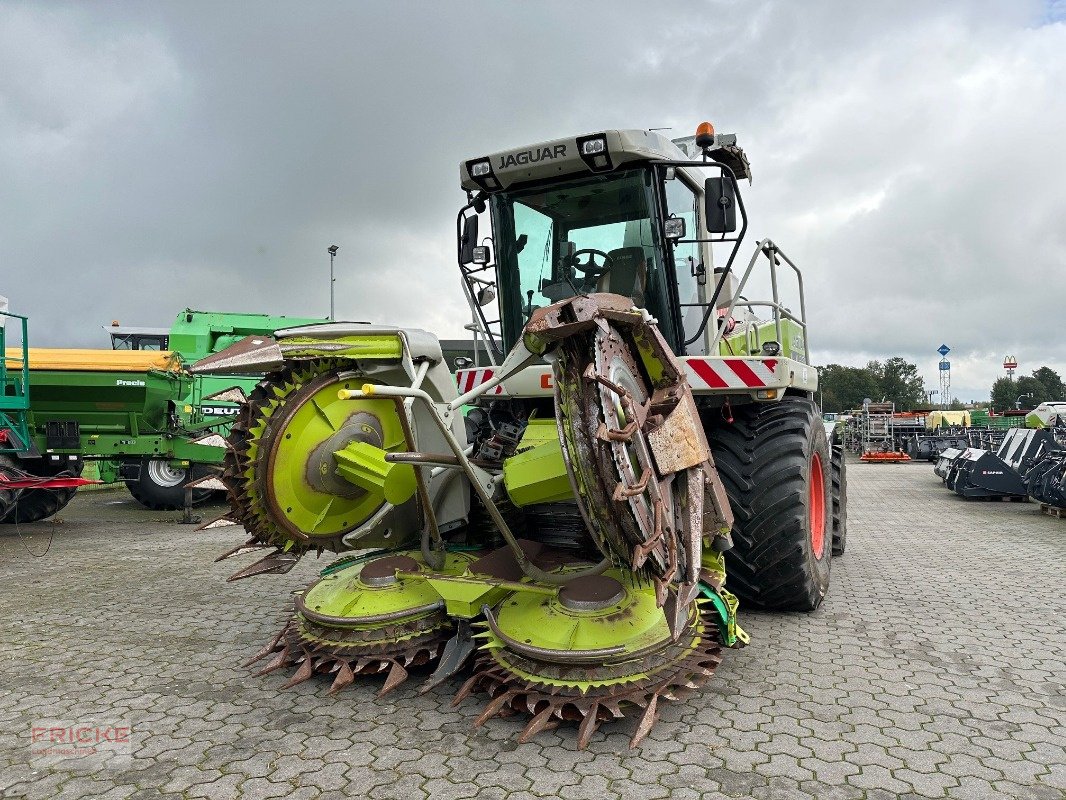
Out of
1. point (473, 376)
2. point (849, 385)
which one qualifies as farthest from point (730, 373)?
point (849, 385)

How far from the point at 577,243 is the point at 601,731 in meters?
2.74

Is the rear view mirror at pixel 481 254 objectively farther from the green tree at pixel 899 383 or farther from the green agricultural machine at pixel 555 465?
the green tree at pixel 899 383

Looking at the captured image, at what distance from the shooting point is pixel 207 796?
91.2 inches

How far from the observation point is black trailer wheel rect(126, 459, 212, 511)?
387 inches

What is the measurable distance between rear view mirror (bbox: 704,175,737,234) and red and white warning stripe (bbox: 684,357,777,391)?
2.23ft

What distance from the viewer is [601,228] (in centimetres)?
427

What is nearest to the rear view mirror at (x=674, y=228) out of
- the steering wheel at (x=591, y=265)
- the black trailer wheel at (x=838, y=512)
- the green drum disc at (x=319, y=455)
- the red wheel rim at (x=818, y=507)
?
the steering wheel at (x=591, y=265)

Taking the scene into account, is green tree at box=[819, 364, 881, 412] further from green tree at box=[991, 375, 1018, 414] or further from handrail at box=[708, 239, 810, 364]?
handrail at box=[708, 239, 810, 364]

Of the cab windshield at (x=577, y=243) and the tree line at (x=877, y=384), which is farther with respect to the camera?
the tree line at (x=877, y=384)

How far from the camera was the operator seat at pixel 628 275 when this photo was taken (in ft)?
13.6

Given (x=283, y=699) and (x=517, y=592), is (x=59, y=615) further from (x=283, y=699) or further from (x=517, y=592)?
(x=517, y=592)

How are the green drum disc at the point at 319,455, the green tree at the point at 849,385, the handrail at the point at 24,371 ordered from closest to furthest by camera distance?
1. the green drum disc at the point at 319,455
2. the handrail at the point at 24,371
3. the green tree at the point at 849,385

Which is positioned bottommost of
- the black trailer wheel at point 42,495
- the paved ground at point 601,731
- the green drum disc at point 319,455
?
the paved ground at point 601,731

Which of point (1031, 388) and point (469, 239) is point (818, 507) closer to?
point (469, 239)
